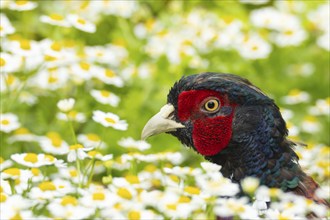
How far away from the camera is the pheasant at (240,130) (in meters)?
3.27

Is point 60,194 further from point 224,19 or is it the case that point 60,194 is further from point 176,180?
point 224,19

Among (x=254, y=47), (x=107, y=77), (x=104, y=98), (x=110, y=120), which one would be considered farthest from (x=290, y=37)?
(x=110, y=120)

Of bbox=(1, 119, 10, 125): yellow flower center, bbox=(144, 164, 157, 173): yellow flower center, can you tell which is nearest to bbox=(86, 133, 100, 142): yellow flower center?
bbox=(144, 164, 157, 173): yellow flower center

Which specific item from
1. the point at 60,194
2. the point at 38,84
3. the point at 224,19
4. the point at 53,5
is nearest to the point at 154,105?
the point at 38,84

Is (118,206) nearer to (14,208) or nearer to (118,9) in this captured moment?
(14,208)

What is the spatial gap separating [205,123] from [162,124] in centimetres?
16

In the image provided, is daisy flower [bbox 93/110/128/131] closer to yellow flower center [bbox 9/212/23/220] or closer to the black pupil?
the black pupil

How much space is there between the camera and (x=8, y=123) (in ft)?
13.7

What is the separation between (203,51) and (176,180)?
178 centimetres

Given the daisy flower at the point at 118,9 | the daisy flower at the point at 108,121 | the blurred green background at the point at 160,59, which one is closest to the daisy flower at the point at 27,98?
the blurred green background at the point at 160,59

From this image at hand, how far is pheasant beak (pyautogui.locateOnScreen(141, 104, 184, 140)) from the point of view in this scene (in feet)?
10.9

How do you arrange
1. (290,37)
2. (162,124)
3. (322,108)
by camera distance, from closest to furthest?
(162,124) → (322,108) → (290,37)

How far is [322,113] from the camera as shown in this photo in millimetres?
4863

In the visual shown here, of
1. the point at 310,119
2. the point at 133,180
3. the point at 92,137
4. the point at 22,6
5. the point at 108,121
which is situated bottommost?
the point at 133,180
